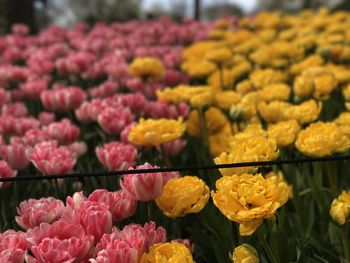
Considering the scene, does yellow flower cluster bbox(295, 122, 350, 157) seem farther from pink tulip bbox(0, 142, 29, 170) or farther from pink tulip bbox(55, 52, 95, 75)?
pink tulip bbox(55, 52, 95, 75)

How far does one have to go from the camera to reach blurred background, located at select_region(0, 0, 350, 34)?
20.1ft

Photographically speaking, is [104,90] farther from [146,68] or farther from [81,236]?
[81,236]

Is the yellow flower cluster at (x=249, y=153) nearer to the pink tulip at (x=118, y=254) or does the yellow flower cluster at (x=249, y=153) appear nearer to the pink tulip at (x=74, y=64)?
the pink tulip at (x=118, y=254)

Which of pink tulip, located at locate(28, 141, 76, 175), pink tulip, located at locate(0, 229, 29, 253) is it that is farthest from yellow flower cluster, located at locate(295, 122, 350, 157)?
pink tulip, located at locate(0, 229, 29, 253)

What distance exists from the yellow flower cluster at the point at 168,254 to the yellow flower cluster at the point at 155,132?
0.56 m

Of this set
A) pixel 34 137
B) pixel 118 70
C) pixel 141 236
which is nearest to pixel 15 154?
pixel 34 137

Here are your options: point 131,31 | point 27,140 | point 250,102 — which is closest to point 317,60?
point 250,102

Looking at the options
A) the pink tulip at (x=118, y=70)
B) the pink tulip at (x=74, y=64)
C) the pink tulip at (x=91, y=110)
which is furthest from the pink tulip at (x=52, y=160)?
the pink tulip at (x=74, y=64)

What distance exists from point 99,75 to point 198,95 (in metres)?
1.47

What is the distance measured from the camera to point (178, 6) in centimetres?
4700

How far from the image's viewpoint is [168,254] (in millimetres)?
1016

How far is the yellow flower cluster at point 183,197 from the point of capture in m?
1.17

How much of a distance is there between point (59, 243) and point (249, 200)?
338 mm

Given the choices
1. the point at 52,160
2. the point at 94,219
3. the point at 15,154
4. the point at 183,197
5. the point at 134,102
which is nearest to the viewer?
the point at 94,219
